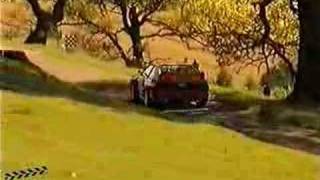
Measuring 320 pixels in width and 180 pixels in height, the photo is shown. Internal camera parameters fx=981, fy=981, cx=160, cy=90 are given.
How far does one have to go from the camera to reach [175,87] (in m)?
31.3

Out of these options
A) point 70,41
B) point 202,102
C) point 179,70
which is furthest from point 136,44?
point 202,102

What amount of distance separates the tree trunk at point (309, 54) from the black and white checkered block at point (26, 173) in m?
18.2

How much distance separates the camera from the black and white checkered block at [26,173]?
10698mm

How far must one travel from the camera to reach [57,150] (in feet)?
44.7

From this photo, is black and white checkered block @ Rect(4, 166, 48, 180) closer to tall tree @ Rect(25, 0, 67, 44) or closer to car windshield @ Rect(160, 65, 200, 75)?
car windshield @ Rect(160, 65, 200, 75)

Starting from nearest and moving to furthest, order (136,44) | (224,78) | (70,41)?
(224,78) < (136,44) < (70,41)

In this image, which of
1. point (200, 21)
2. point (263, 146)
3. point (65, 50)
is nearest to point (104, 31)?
point (65, 50)

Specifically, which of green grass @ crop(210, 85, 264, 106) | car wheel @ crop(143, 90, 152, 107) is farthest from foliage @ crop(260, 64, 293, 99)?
car wheel @ crop(143, 90, 152, 107)

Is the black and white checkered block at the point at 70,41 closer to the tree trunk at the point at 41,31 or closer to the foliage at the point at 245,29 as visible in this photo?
the tree trunk at the point at 41,31

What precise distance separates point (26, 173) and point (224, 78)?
3839cm

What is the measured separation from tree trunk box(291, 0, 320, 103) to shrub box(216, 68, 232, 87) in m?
18.1

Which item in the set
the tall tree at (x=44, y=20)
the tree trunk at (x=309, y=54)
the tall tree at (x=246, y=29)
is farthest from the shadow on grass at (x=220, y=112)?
the tall tree at (x=44, y=20)

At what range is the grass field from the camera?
12961mm

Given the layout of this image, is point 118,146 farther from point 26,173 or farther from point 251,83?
point 251,83
